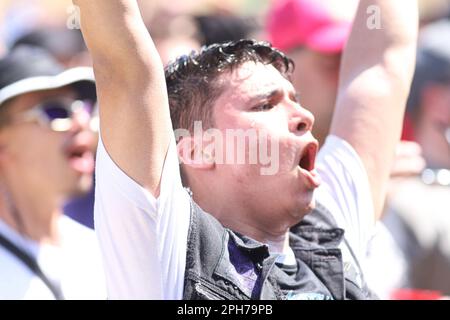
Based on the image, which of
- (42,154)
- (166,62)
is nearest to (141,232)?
(42,154)

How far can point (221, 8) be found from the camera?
609 centimetres

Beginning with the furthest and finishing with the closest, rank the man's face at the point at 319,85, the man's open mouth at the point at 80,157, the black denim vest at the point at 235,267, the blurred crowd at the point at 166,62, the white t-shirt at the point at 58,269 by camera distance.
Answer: the man's face at the point at 319,85 → the man's open mouth at the point at 80,157 → the blurred crowd at the point at 166,62 → the white t-shirt at the point at 58,269 → the black denim vest at the point at 235,267

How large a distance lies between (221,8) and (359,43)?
9.71 feet

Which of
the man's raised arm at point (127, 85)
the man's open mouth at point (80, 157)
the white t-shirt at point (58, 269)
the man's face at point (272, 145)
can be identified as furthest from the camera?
the man's open mouth at point (80, 157)

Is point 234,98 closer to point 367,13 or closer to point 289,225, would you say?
point 289,225

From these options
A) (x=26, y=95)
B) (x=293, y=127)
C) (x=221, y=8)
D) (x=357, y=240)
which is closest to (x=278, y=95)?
(x=293, y=127)

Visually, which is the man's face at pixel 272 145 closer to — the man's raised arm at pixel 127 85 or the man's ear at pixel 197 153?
the man's ear at pixel 197 153

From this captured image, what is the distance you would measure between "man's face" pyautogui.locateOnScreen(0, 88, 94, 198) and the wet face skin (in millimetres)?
1050

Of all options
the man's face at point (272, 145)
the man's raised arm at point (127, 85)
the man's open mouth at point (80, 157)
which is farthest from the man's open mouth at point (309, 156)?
the man's open mouth at point (80, 157)

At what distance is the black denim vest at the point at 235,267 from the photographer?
7.89ft

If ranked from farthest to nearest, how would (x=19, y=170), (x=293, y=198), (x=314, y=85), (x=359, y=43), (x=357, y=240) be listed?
(x=314, y=85), (x=19, y=170), (x=359, y=43), (x=357, y=240), (x=293, y=198)

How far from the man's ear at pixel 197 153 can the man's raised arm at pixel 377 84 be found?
0.52 m

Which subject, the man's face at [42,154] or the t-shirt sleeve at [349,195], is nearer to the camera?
the t-shirt sleeve at [349,195]

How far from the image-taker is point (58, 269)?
3.49m
